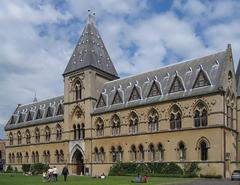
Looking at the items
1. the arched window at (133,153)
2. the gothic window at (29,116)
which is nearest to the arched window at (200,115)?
the arched window at (133,153)

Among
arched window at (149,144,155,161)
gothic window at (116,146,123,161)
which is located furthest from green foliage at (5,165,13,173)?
arched window at (149,144,155,161)

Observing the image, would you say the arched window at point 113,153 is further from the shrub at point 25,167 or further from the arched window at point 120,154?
the shrub at point 25,167

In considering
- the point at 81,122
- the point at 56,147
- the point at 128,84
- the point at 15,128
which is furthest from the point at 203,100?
the point at 15,128

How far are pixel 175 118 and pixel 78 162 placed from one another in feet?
76.6

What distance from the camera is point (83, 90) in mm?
70062

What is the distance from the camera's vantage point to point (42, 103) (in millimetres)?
86312

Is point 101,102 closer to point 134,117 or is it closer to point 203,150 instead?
point 134,117

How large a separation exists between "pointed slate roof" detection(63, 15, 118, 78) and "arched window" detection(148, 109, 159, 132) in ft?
54.2

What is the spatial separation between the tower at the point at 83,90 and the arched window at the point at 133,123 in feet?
30.0

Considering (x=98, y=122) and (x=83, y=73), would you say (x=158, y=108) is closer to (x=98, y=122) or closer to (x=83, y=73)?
(x=98, y=122)

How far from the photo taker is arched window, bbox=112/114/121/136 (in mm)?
63953

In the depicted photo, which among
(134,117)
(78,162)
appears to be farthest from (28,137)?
(134,117)

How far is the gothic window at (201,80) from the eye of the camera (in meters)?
53.6

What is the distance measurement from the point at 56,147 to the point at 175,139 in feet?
95.1
